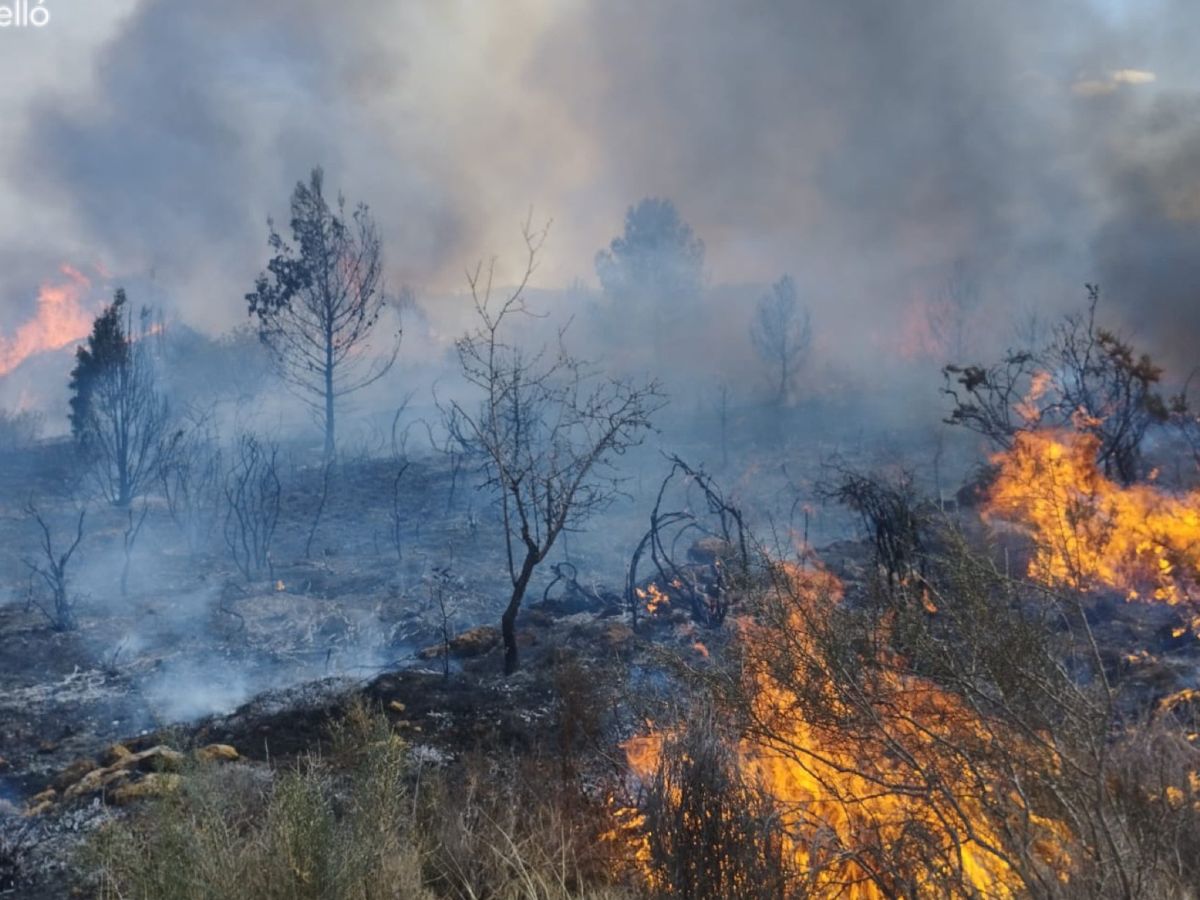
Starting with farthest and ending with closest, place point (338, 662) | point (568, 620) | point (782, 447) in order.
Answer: point (782, 447) < point (568, 620) < point (338, 662)

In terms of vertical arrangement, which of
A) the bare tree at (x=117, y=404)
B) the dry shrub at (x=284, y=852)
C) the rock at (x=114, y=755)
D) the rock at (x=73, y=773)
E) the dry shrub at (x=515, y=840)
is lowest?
the rock at (x=73, y=773)

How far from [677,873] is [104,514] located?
54.6 feet

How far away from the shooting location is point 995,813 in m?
3.46

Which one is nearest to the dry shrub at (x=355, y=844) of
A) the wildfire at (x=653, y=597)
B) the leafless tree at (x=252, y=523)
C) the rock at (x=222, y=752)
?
the rock at (x=222, y=752)

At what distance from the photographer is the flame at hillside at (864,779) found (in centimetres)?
351

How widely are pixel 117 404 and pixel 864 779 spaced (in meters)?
17.8

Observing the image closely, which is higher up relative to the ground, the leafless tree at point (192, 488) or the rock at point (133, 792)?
the leafless tree at point (192, 488)

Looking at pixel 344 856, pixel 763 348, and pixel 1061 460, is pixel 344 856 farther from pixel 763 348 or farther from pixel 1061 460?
pixel 763 348

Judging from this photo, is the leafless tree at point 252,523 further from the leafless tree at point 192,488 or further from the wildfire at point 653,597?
the wildfire at point 653,597

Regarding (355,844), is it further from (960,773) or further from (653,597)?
(653,597)

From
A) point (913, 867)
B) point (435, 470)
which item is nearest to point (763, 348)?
point (435, 470)

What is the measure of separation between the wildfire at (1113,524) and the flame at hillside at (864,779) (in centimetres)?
475

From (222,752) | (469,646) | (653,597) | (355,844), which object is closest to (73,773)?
(222,752)

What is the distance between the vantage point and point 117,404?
694 inches
